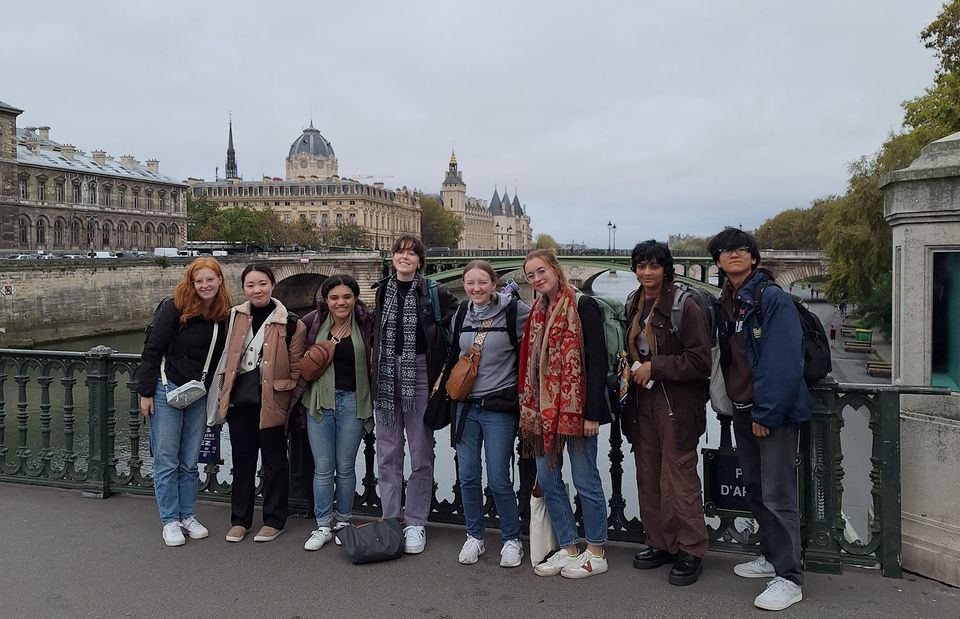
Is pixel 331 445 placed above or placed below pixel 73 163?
below

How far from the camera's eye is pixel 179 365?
4.16 m

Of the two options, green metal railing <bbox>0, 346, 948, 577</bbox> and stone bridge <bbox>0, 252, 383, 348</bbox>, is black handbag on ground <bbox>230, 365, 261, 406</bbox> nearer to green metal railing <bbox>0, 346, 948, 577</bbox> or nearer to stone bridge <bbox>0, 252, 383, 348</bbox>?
green metal railing <bbox>0, 346, 948, 577</bbox>

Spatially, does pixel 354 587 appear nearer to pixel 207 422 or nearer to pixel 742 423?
pixel 207 422

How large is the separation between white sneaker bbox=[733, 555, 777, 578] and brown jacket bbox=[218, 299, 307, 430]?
2.41 m

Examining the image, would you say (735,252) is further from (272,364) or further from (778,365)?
(272,364)

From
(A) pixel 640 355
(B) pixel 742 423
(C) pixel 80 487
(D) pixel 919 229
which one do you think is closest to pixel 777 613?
(B) pixel 742 423

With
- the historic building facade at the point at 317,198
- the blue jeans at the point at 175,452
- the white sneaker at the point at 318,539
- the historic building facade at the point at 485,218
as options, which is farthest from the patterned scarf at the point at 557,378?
the historic building facade at the point at 485,218

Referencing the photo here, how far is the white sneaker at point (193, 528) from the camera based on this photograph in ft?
13.6

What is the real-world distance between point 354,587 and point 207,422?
1.34 meters

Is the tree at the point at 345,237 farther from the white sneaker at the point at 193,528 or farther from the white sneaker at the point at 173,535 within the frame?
the white sneaker at the point at 173,535

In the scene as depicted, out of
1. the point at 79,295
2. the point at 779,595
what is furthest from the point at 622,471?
the point at 79,295

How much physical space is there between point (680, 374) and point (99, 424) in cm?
360

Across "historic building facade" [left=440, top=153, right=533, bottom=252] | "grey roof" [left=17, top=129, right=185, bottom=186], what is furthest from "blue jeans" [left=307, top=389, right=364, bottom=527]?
"historic building facade" [left=440, top=153, right=533, bottom=252]

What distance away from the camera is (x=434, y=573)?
3.67 metres
